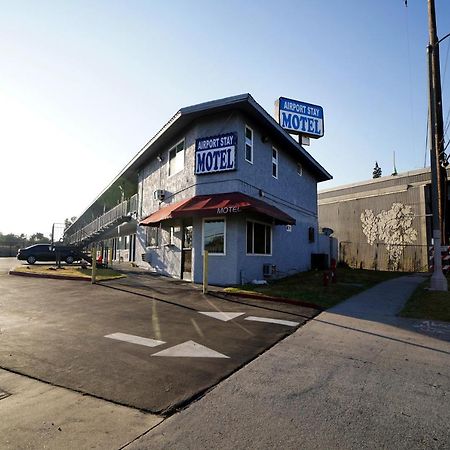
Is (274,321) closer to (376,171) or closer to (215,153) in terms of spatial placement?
(215,153)

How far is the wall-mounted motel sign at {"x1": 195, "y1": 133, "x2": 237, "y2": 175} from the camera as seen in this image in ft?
45.9

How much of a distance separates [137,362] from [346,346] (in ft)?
11.4

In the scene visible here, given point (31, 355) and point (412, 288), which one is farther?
point (412, 288)

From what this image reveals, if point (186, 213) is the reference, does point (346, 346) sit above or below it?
below

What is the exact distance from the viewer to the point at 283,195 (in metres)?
18.6

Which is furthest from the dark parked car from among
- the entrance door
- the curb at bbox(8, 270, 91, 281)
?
the entrance door

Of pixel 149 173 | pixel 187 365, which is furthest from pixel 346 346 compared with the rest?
pixel 149 173

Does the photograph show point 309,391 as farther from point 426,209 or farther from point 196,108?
point 426,209

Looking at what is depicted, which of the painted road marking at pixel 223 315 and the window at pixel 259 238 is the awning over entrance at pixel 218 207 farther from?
the painted road marking at pixel 223 315

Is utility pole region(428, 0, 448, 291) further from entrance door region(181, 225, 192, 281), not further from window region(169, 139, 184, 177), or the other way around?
window region(169, 139, 184, 177)

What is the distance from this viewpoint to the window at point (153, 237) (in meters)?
18.9

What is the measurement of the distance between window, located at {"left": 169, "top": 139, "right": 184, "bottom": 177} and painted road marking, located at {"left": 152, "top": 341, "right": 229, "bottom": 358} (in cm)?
1155

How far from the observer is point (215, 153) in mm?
14312

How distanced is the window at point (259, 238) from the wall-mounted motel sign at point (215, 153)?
259cm
